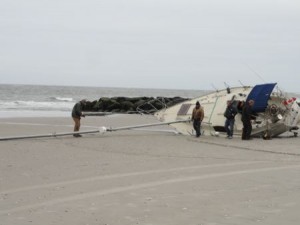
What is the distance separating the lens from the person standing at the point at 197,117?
19.9m

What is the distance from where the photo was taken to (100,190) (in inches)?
336

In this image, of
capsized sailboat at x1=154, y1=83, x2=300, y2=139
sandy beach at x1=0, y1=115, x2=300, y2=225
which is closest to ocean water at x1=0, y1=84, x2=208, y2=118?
capsized sailboat at x1=154, y1=83, x2=300, y2=139

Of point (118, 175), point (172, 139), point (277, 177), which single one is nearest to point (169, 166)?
point (118, 175)

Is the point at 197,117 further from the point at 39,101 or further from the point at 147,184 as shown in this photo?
the point at 39,101

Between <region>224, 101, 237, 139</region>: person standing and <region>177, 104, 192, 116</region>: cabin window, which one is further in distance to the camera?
<region>177, 104, 192, 116</region>: cabin window

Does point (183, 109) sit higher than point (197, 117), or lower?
higher

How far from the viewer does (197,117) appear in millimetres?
19953

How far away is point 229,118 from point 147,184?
10.8 metres

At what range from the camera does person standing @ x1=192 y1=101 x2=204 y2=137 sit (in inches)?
784

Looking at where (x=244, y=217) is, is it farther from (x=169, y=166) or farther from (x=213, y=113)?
(x=213, y=113)

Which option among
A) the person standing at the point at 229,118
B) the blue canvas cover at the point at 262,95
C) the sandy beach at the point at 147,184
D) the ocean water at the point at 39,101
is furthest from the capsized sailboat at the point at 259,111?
the ocean water at the point at 39,101

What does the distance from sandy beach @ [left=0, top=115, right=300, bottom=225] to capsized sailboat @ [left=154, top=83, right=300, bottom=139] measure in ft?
11.3

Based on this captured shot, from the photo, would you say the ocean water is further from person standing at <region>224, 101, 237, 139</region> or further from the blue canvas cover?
the blue canvas cover

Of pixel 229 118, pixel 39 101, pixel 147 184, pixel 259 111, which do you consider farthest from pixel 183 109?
pixel 39 101
